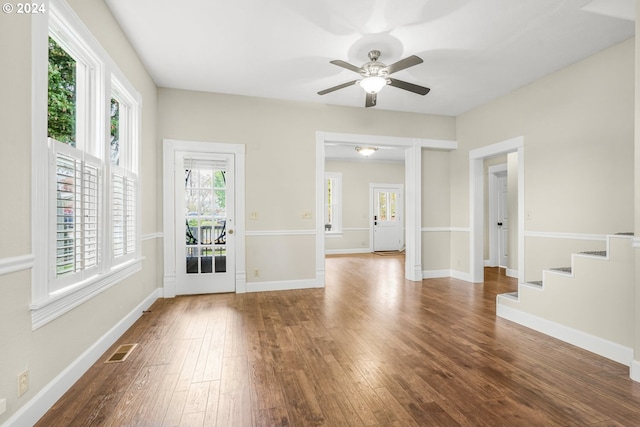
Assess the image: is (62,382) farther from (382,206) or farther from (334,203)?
(382,206)

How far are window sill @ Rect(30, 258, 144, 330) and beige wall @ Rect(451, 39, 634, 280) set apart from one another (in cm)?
485

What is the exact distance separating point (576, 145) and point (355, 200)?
19.7ft

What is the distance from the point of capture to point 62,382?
1.94 meters

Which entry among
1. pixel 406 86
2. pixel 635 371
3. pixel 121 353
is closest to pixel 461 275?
pixel 635 371

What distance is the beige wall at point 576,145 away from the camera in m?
3.12

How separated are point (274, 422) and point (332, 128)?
4160 mm

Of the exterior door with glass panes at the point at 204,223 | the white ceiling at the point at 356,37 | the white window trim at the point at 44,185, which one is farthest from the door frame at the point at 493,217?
the white window trim at the point at 44,185

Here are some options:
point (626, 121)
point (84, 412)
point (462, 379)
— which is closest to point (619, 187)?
point (626, 121)

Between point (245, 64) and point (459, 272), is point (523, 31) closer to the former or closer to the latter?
point (245, 64)

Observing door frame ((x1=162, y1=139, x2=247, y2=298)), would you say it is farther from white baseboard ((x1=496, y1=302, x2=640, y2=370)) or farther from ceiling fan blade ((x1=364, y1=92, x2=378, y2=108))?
white baseboard ((x1=496, y1=302, x2=640, y2=370))

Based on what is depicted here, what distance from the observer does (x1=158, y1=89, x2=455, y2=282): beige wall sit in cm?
439

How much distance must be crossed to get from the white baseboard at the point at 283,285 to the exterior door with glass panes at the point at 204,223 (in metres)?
0.32

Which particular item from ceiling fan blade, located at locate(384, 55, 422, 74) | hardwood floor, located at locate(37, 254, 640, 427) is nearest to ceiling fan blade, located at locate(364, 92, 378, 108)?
ceiling fan blade, located at locate(384, 55, 422, 74)

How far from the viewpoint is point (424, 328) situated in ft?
10.2
